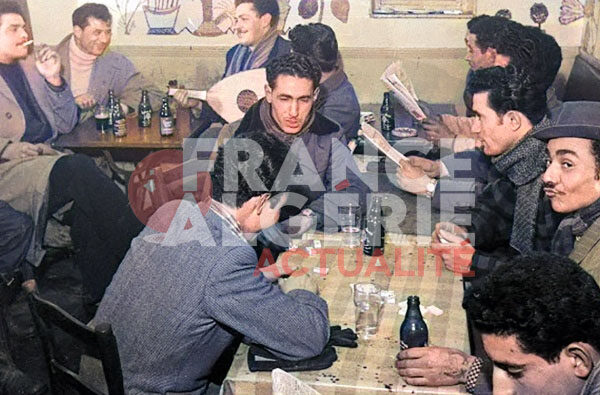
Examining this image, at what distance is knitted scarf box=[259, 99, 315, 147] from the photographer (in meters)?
4.41

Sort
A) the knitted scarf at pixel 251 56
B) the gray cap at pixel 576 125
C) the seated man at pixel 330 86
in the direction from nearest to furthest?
the gray cap at pixel 576 125 < the seated man at pixel 330 86 < the knitted scarf at pixel 251 56

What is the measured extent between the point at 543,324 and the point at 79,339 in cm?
128

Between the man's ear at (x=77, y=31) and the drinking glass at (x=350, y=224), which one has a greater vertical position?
the man's ear at (x=77, y=31)

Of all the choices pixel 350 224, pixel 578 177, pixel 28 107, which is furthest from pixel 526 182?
pixel 28 107

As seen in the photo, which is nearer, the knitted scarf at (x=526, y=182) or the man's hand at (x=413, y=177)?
the knitted scarf at (x=526, y=182)

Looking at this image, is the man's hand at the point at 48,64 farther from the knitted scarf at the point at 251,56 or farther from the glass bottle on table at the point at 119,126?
the knitted scarf at the point at 251,56

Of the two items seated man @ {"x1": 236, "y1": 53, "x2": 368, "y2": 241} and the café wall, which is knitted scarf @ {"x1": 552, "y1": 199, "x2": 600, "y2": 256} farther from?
the café wall

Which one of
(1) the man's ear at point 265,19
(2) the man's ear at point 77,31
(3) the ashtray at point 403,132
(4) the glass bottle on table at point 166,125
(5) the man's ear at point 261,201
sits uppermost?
(1) the man's ear at point 265,19

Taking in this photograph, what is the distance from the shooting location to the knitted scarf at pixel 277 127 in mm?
4406

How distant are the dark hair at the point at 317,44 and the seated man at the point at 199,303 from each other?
307cm

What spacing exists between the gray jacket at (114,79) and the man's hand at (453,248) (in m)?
3.36

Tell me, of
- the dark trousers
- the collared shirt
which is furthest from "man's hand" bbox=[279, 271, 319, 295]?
the collared shirt

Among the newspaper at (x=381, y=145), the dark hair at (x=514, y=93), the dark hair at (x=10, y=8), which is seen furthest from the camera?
the dark hair at (x=10, y=8)

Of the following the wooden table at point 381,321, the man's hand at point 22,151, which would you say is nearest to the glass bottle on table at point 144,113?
the man's hand at point 22,151
